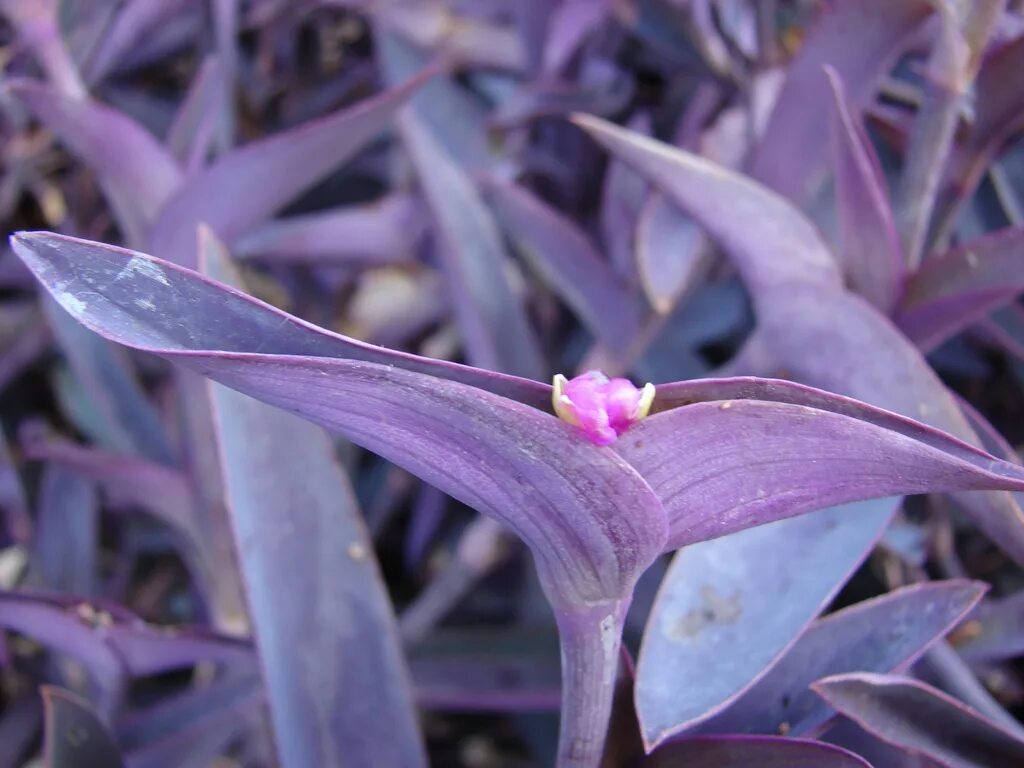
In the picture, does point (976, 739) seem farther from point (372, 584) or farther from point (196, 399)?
point (196, 399)

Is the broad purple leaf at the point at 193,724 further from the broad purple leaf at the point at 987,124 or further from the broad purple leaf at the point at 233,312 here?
the broad purple leaf at the point at 987,124

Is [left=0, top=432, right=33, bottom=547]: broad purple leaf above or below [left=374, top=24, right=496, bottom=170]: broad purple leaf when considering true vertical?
below

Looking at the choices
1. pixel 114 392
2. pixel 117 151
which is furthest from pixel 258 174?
pixel 114 392

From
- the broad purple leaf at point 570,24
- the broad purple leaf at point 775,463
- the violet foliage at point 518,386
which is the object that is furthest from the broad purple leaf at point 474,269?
the broad purple leaf at point 775,463

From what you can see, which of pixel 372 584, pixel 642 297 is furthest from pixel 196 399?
pixel 642 297

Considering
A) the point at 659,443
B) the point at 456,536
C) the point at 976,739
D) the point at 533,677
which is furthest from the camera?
the point at 456,536

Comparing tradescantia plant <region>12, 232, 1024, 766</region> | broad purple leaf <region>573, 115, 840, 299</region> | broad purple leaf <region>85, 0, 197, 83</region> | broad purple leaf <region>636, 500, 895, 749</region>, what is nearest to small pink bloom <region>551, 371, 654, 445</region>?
tradescantia plant <region>12, 232, 1024, 766</region>

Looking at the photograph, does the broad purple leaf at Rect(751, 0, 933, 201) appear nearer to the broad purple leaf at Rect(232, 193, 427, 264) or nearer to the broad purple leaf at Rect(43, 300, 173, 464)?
the broad purple leaf at Rect(232, 193, 427, 264)
